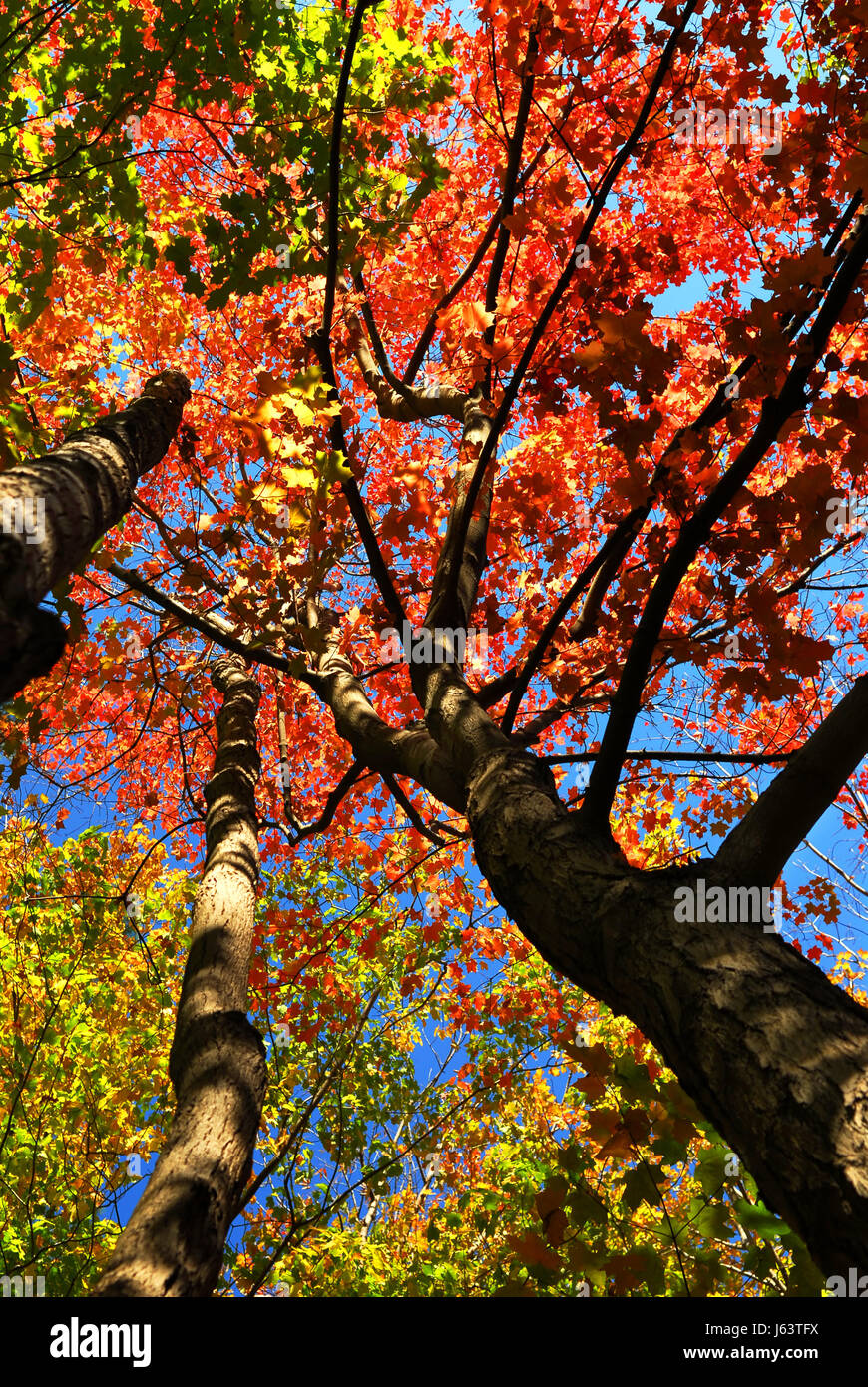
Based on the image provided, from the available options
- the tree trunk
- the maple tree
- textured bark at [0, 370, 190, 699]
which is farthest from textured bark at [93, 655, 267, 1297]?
textured bark at [0, 370, 190, 699]

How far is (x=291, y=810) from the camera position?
538 centimetres

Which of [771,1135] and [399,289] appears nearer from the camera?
[771,1135]

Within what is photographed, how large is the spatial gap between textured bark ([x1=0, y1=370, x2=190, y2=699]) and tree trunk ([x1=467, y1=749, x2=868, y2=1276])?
60.5 inches

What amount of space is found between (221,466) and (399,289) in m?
3.00

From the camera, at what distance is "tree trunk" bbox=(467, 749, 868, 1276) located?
1.37m

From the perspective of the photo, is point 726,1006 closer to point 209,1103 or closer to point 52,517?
point 209,1103

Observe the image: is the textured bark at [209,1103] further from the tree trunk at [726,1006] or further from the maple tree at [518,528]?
the tree trunk at [726,1006]

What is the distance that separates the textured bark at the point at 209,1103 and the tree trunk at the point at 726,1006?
45.6 inches

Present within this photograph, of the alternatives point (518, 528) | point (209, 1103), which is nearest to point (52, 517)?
point (209, 1103)

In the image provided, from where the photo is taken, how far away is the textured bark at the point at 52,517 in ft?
6.73

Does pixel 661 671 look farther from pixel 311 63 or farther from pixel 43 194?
pixel 43 194

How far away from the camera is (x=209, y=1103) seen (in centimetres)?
259
